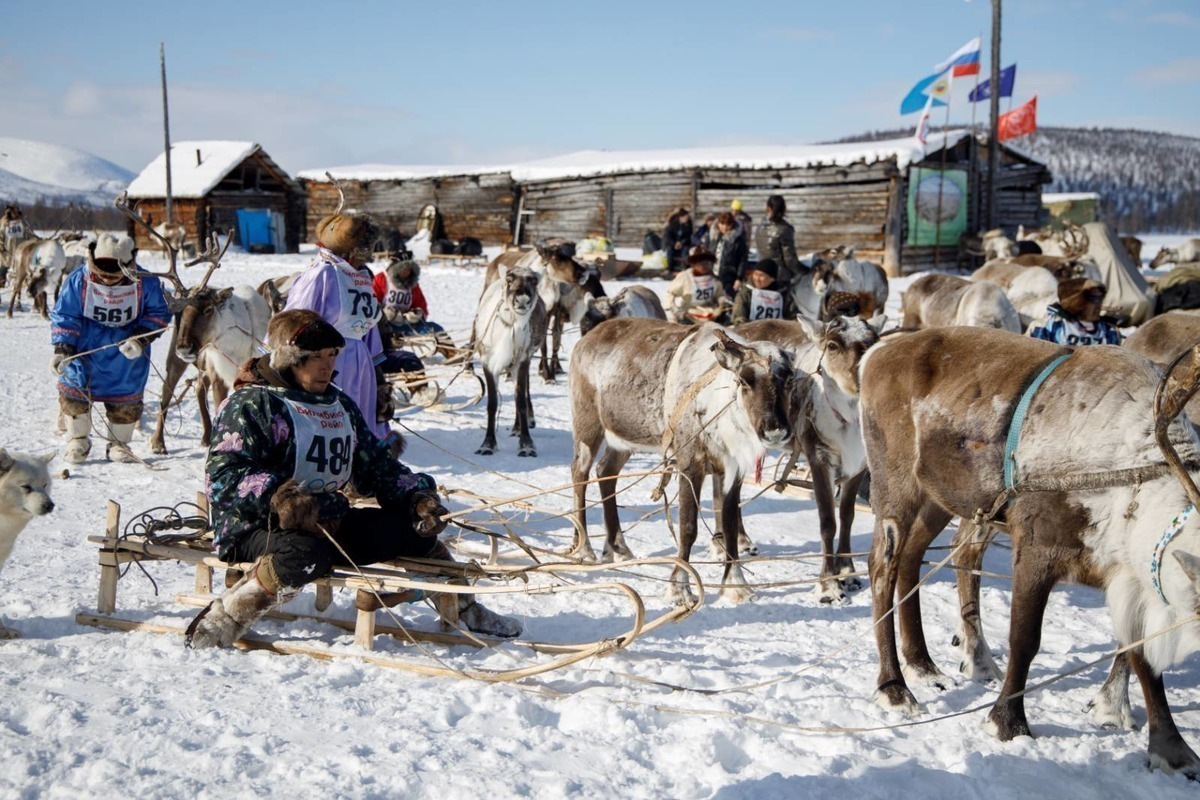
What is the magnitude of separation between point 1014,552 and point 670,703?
1354mm

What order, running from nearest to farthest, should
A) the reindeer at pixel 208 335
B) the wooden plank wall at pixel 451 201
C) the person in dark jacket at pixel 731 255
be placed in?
the reindeer at pixel 208 335 < the person in dark jacket at pixel 731 255 < the wooden plank wall at pixel 451 201

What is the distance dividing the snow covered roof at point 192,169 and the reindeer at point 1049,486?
1194 inches

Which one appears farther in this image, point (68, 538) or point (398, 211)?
point (398, 211)

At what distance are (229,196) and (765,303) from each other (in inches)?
995

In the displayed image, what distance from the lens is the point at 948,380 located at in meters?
3.81

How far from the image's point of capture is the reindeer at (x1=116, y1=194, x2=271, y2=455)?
300 inches

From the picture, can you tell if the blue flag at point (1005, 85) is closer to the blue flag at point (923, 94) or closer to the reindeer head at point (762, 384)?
the blue flag at point (923, 94)

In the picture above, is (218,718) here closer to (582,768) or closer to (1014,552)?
(582,768)

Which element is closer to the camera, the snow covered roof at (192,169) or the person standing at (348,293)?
the person standing at (348,293)

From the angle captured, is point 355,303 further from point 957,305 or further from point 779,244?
point 957,305

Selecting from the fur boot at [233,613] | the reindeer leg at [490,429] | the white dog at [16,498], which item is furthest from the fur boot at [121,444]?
the fur boot at [233,613]

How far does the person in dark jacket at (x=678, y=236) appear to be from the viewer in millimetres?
19328

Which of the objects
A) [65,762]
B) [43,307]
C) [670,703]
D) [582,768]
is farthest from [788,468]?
[43,307]

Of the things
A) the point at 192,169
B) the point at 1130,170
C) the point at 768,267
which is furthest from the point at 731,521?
the point at 1130,170
